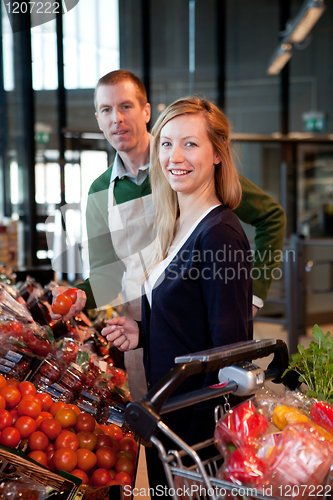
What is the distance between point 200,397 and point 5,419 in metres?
0.66

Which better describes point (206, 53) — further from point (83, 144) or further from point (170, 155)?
point (170, 155)

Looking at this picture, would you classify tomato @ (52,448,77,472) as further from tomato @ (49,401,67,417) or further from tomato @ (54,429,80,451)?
tomato @ (49,401,67,417)

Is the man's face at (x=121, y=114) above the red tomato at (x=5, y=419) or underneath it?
above

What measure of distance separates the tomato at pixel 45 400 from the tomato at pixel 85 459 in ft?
0.60

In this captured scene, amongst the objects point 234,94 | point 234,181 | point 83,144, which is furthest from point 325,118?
point 234,181

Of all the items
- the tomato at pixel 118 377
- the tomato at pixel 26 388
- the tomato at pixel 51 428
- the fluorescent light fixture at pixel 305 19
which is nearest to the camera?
the tomato at pixel 51 428

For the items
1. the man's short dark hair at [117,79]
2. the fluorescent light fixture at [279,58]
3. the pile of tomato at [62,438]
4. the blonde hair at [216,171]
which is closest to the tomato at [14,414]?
the pile of tomato at [62,438]

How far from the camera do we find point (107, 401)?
159cm

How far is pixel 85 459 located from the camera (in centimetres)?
132

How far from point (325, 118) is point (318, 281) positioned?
A: 87.6 inches

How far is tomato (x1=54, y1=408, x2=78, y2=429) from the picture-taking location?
4.57 ft

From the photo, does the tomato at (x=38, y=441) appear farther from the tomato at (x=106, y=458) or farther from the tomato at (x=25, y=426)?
the tomato at (x=106, y=458)

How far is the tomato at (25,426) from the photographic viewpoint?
1319 millimetres

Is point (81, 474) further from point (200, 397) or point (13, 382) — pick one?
point (200, 397)
